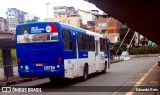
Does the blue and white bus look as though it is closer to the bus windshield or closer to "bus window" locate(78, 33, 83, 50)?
the bus windshield

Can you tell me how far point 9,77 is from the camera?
62.8ft

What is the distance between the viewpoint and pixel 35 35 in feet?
49.5

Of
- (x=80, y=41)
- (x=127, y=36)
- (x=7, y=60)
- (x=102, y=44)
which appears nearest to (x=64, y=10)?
(x=127, y=36)

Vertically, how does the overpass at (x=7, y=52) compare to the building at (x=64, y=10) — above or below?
below

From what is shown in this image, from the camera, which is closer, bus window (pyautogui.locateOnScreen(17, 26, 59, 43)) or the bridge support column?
bus window (pyautogui.locateOnScreen(17, 26, 59, 43))

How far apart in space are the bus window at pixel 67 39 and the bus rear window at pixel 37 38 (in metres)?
0.53

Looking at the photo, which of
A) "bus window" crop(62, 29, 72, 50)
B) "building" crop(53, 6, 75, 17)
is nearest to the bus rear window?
"bus window" crop(62, 29, 72, 50)

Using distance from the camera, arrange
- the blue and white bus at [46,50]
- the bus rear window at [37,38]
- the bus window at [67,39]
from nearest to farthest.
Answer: the blue and white bus at [46,50] < the bus rear window at [37,38] < the bus window at [67,39]

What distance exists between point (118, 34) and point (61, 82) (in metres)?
72.1

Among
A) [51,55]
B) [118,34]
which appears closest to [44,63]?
[51,55]

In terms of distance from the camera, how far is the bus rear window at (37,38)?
48.4 feet

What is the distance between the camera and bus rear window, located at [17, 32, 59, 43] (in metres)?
14.8

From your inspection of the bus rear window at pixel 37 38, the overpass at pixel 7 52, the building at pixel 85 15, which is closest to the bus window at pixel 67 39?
the bus rear window at pixel 37 38

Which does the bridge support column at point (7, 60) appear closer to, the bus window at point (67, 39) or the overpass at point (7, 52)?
the overpass at point (7, 52)
